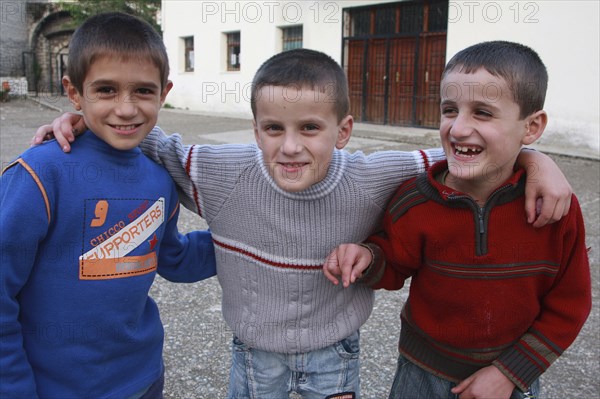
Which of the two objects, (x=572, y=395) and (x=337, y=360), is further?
(x=572, y=395)

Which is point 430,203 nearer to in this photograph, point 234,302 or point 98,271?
point 234,302

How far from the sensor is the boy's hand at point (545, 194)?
1.38 m

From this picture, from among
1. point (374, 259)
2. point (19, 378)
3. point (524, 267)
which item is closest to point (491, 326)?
point (524, 267)

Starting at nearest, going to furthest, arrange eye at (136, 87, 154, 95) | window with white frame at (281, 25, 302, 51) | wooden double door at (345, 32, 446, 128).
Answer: eye at (136, 87, 154, 95)
wooden double door at (345, 32, 446, 128)
window with white frame at (281, 25, 302, 51)

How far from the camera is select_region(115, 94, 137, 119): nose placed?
1452mm

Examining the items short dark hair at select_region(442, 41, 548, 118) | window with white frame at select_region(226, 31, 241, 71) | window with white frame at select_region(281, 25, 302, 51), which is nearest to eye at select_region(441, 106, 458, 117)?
short dark hair at select_region(442, 41, 548, 118)

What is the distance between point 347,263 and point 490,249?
38cm

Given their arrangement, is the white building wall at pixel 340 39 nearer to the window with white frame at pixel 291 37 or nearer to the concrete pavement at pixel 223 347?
the window with white frame at pixel 291 37

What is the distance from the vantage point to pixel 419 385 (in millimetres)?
1648

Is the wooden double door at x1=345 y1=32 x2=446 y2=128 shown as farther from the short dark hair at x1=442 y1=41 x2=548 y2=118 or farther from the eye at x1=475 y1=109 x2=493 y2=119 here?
the eye at x1=475 y1=109 x2=493 y2=119

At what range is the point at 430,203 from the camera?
59.4 inches

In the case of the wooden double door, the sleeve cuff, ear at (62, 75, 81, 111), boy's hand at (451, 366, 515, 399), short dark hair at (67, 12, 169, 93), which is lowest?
boy's hand at (451, 366, 515, 399)

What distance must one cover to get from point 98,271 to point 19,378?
0.31 m

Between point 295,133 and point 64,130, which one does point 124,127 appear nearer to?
point 64,130
